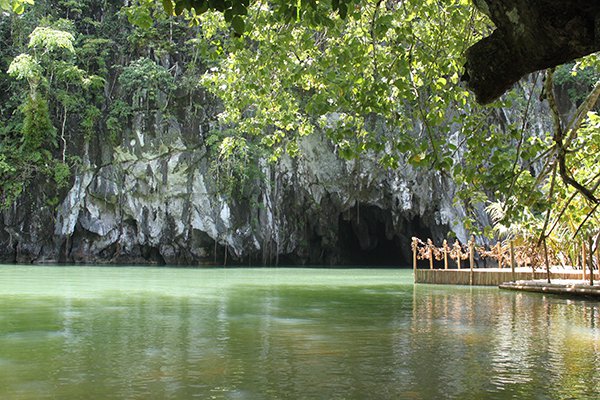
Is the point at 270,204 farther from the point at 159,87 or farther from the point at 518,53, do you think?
the point at 518,53

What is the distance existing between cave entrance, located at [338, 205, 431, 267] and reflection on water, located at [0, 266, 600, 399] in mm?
16964

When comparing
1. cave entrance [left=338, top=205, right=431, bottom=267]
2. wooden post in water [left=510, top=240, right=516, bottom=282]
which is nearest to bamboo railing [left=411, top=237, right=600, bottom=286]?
wooden post in water [left=510, top=240, right=516, bottom=282]

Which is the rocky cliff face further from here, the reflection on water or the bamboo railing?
the reflection on water

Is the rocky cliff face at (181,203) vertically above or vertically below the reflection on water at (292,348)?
above

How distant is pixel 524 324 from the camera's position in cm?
800

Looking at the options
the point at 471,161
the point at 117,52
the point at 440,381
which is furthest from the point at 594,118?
the point at 117,52

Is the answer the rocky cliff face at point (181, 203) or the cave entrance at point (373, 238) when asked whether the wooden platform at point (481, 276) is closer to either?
the rocky cliff face at point (181, 203)

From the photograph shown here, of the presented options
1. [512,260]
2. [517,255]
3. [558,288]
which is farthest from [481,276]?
[558,288]

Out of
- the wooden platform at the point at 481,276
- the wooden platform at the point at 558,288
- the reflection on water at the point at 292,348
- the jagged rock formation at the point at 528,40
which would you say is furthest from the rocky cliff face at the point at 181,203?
the jagged rock formation at the point at 528,40

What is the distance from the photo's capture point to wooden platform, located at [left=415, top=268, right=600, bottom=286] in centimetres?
1574

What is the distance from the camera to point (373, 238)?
101 feet

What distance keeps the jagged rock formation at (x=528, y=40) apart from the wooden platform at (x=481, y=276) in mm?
13784

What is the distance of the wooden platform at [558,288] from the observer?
12055mm

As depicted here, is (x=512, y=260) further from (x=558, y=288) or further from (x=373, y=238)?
(x=373, y=238)
